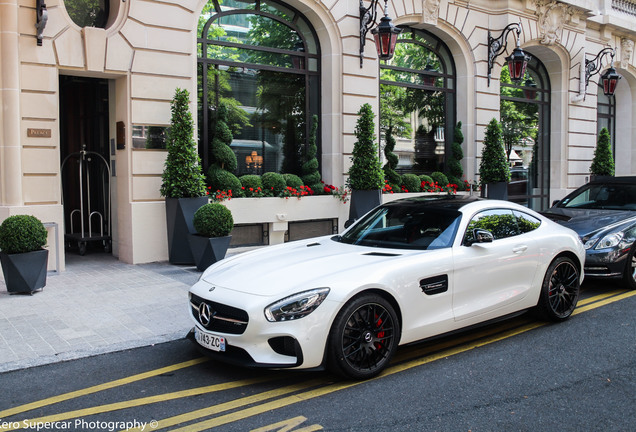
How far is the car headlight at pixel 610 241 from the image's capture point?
8.59 metres

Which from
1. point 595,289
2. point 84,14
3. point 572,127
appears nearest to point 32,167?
point 84,14

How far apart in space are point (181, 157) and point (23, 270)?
3.35m

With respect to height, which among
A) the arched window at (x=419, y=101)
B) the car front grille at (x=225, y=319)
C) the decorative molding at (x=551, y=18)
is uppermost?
the decorative molding at (x=551, y=18)

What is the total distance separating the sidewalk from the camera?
5.95m

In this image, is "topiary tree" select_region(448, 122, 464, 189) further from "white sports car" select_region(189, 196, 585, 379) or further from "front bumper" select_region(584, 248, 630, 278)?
"white sports car" select_region(189, 196, 585, 379)

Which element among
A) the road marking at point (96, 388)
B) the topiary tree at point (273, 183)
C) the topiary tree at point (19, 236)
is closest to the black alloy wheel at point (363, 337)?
the road marking at point (96, 388)

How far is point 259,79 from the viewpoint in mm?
13055

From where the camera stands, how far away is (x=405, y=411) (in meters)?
4.33

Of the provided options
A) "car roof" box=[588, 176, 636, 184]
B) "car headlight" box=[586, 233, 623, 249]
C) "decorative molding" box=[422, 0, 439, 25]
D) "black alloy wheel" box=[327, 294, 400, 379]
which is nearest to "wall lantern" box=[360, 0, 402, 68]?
"decorative molding" box=[422, 0, 439, 25]

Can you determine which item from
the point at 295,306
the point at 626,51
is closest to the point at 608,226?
the point at 295,306

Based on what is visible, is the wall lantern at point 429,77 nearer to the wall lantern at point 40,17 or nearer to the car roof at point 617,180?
the car roof at point 617,180

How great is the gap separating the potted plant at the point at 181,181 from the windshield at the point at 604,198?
667cm

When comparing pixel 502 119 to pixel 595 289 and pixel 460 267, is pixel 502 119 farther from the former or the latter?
pixel 460 267

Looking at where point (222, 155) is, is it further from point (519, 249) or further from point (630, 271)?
point (630, 271)
